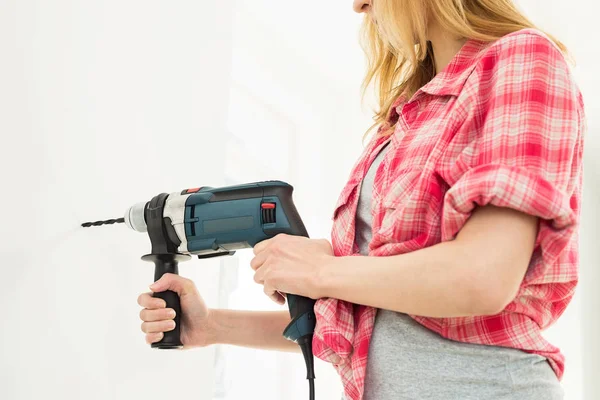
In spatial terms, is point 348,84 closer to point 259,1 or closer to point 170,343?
point 259,1

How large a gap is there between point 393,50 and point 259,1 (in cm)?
117

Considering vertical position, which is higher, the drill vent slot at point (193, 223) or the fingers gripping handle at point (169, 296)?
the drill vent slot at point (193, 223)

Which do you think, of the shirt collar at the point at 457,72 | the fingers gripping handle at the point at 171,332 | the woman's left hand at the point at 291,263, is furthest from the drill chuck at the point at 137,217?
the shirt collar at the point at 457,72

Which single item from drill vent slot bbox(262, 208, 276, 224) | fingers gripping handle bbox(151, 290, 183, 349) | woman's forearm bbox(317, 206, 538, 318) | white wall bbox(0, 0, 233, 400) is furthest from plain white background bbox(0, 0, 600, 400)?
woman's forearm bbox(317, 206, 538, 318)

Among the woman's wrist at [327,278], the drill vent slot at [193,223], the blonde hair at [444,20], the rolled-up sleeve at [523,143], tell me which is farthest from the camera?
the drill vent slot at [193,223]

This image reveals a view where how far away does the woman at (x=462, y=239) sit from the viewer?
2.32 ft

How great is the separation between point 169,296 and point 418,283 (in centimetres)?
50

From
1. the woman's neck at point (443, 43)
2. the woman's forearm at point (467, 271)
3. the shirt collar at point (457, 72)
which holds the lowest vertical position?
the woman's forearm at point (467, 271)

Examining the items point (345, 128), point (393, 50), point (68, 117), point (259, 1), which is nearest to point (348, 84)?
Result: point (345, 128)

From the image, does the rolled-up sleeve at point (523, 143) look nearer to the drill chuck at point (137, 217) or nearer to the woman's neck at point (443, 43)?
the woman's neck at point (443, 43)

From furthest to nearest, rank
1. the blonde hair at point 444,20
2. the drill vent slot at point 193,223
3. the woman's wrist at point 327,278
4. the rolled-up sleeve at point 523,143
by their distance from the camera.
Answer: the drill vent slot at point 193,223
the blonde hair at point 444,20
the woman's wrist at point 327,278
the rolled-up sleeve at point 523,143

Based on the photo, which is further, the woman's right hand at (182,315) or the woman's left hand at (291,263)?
the woman's right hand at (182,315)

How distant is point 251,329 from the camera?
1110 millimetres

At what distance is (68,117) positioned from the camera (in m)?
1.06
